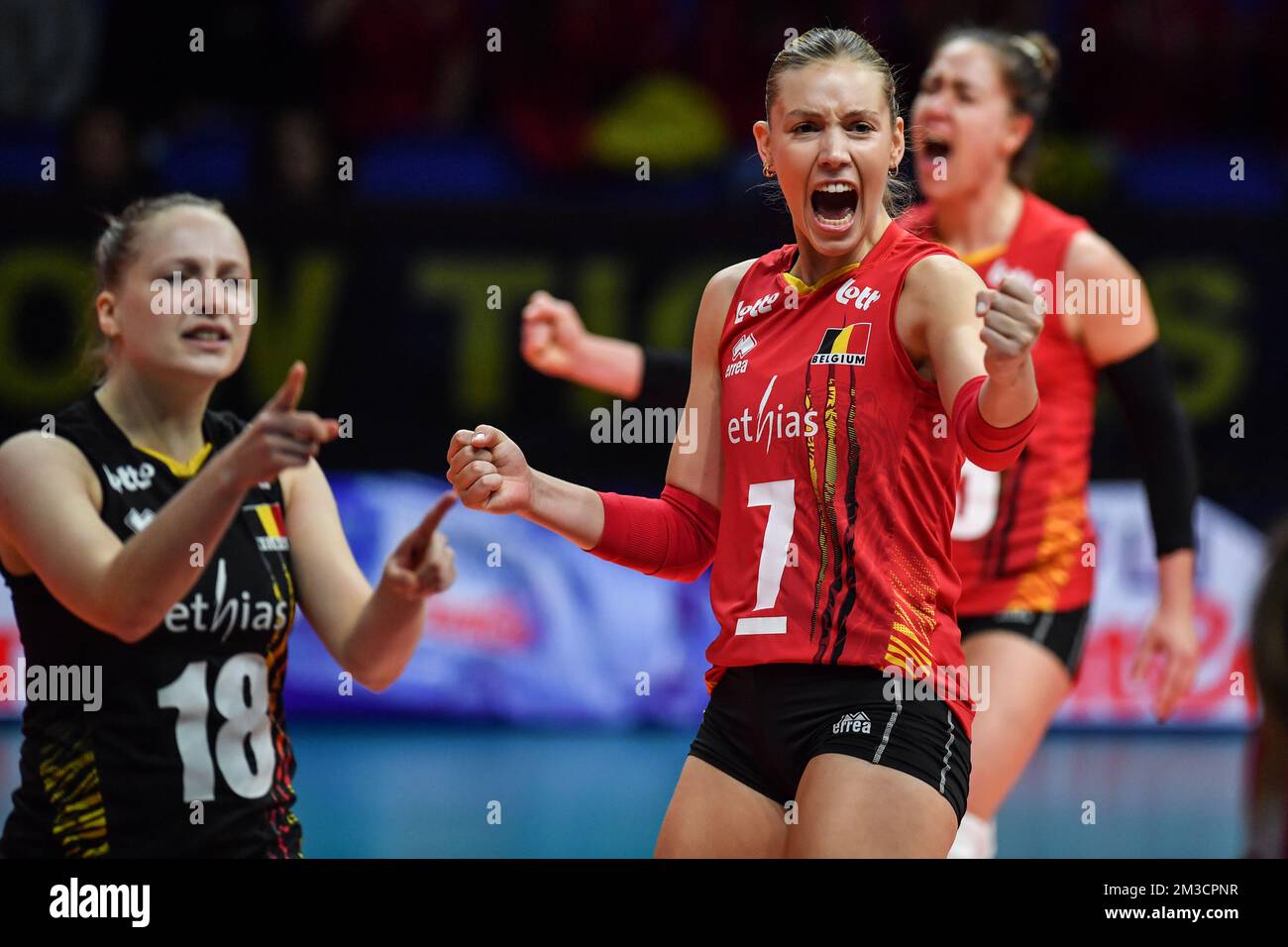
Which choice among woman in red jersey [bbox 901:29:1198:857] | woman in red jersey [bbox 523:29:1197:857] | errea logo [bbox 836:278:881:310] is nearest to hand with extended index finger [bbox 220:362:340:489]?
errea logo [bbox 836:278:881:310]

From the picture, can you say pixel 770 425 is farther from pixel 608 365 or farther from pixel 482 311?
pixel 482 311

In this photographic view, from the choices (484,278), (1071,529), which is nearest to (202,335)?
(1071,529)

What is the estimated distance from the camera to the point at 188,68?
1027 cm

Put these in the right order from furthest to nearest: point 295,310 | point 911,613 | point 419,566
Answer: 1. point 295,310
2. point 419,566
3. point 911,613

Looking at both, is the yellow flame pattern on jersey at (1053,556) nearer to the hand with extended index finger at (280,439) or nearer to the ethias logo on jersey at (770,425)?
the ethias logo on jersey at (770,425)

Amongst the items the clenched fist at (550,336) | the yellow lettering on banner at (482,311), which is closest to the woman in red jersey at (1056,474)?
the clenched fist at (550,336)

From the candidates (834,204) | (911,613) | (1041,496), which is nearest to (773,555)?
(911,613)

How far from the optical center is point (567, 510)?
3.25 meters

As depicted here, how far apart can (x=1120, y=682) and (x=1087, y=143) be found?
3.39m

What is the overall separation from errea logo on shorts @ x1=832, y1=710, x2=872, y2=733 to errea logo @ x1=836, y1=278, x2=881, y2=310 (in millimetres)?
739

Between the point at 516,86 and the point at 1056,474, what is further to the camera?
the point at 516,86

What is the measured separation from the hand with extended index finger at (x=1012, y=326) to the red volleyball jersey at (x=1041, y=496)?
1.87m

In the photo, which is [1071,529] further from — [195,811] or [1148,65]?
[1148,65]

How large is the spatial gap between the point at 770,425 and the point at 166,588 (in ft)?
3.75
